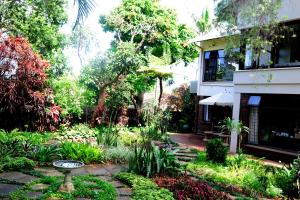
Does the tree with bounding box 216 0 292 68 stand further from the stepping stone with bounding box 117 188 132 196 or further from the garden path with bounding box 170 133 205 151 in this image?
the stepping stone with bounding box 117 188 132 196

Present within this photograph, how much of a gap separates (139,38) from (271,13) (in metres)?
13.8

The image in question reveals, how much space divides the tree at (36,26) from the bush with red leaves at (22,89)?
2902mm

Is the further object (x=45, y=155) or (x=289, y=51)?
(x=289, y=51)

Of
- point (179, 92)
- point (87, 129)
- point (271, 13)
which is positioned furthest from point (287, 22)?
point (179, 92)

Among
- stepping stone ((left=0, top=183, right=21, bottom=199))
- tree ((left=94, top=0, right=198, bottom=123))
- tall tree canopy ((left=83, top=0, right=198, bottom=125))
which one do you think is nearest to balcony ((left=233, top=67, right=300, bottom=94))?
tall tree canopy ((left=83, top=0, right=198, bottom=125))

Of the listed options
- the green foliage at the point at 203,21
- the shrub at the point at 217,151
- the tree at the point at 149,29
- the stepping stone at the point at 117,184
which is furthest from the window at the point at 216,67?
the stepping stone at the point at 117,184

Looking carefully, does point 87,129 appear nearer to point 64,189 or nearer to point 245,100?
point 245,100

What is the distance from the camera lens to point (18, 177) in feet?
27.1

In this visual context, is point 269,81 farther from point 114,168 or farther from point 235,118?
point 114,168

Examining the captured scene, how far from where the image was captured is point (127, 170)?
9383 mm

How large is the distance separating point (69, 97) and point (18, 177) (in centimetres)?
1009

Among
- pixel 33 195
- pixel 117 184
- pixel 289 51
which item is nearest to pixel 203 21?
pixel 289 51

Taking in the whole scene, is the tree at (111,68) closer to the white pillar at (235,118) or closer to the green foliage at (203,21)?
the white pillar at (235,118)

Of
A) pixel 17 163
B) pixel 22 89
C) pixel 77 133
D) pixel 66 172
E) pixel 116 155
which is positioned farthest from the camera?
pixel 77 133
